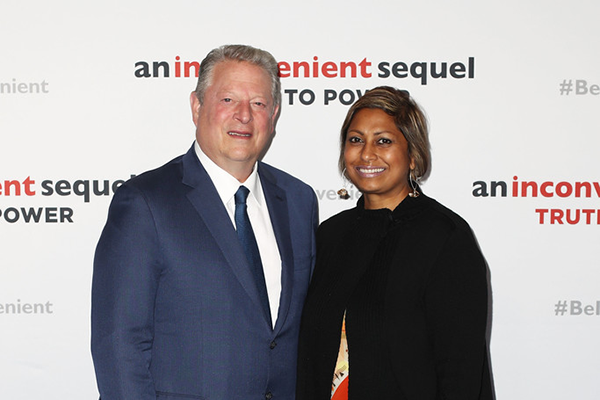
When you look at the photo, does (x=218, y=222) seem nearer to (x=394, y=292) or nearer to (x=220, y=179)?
(x=220, y=179)

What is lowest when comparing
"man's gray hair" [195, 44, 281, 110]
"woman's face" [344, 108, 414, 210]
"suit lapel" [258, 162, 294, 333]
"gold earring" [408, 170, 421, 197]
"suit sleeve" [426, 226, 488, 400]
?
"suit sleeve" [426, 226, 488, 400]

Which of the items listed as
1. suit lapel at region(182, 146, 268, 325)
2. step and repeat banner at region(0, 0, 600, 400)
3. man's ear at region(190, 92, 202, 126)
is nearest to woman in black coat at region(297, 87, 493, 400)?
suit lapel at region(182, 146, 268, 325)

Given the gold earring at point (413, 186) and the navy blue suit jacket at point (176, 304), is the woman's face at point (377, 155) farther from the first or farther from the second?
the navy blue suit jacket at point (176, 304)

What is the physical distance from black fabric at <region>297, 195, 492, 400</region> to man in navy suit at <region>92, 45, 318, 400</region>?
0.12m

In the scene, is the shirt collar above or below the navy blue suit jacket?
above

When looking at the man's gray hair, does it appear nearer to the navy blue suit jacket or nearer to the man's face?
the man's face

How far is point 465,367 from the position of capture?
1745 millimetres

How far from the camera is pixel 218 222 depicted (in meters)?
1.70

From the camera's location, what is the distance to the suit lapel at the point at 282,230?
177cm

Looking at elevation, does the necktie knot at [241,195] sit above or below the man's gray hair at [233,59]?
below

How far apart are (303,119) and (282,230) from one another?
81 cm

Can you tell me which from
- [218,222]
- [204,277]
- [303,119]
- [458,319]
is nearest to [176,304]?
[204,277]

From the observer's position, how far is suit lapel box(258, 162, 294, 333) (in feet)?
5.80

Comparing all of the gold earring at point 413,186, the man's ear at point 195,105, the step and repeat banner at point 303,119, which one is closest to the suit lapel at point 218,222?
the man's ear at point 195,105
